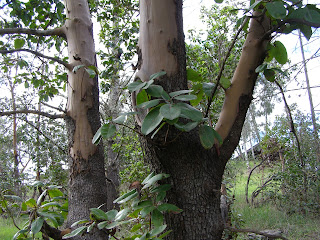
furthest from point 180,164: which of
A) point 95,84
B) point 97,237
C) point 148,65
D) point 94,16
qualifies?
point 94,16

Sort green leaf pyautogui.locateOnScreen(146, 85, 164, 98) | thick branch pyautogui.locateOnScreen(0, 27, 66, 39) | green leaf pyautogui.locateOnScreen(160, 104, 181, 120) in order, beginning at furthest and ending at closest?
thick branch pyautogui.locateOnScreen(0, 27, 66, 39) → green leaf pyautogui.locateOnScreen(146, 85, 164, 98) → green leaf pyautogui.locateOnScreen(160, 104, 181, 120)

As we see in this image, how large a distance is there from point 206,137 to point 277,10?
0.42 metres

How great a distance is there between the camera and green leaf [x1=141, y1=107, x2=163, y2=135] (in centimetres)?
70

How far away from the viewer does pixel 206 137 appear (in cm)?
81

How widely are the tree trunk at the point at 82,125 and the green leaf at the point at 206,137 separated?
1.38 meters

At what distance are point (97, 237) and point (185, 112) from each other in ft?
4.94

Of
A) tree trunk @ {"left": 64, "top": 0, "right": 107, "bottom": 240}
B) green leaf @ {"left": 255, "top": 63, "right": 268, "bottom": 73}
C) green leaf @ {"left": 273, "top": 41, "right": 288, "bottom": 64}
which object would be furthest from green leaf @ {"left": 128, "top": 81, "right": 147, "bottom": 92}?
tree trunk @ {"left": 64, "top": 0, "right": 107, "bottom": 240}

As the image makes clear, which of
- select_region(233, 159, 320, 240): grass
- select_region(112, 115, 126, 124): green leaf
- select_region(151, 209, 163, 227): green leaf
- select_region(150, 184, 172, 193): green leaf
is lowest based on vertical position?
select_region(233, 159, 320, 240): grass

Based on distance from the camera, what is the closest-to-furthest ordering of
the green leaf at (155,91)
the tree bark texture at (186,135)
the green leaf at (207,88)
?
the green leaf at (155,91)
the tree bark texture at (186,135)
the green leaf at (207,88)

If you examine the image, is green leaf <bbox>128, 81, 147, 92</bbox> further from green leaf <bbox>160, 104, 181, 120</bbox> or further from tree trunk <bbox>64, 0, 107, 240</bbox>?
tree trunk <bbox>64, 0, 107, 240</bbox>

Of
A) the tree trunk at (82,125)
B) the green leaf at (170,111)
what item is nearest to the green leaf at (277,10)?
the green leaf at (170,111)

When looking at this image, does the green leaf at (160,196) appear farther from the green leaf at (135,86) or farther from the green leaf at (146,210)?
the green leaf at (135,86)

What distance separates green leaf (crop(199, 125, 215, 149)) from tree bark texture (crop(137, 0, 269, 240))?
74 millimetres

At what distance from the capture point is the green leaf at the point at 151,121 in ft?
2.31
